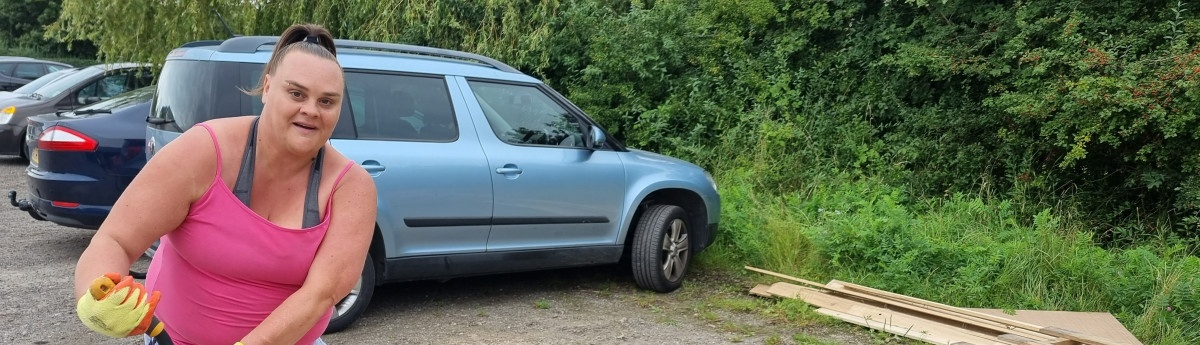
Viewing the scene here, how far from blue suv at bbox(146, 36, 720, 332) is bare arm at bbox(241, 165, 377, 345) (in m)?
3.15

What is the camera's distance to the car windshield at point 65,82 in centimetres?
1206

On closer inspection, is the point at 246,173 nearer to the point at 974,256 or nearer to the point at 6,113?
the point at 974,256

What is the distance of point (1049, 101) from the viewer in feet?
24.9

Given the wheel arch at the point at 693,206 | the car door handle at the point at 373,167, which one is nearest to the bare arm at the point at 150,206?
the car door handle at the point at 373,167

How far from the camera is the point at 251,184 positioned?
2.07 m

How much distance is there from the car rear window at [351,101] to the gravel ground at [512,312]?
43.4 inches

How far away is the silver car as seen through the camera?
11.9 metres

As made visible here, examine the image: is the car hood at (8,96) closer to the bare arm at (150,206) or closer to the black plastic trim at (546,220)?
the black plastic trim at (546,220)

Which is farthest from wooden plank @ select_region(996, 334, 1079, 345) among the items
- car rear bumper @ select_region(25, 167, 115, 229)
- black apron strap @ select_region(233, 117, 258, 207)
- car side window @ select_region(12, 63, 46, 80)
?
car side window @ select_region(12, 63, 46, 80)

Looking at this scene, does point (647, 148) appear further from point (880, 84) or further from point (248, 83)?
point (248, 83)

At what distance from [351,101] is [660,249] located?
229cm

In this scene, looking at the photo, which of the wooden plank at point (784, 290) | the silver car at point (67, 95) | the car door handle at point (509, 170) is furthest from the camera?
the silver car at point (67, 95)

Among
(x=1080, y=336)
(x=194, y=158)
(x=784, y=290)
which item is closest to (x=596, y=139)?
(x=784, y=290)

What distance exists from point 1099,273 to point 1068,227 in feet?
4.67
